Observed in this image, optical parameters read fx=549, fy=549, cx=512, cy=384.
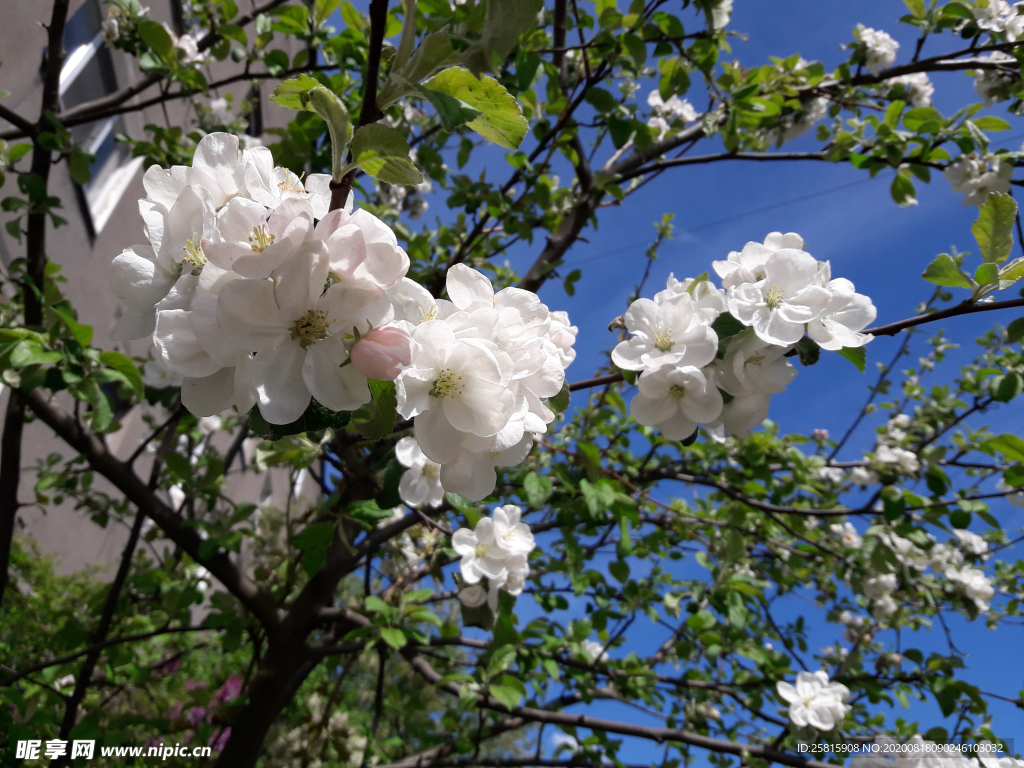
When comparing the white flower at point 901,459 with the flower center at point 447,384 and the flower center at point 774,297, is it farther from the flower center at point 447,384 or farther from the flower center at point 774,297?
the flower center at point 447,384

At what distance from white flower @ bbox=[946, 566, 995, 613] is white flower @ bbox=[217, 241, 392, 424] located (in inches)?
135

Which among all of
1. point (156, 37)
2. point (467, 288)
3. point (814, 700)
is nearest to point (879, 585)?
point (814, 700)

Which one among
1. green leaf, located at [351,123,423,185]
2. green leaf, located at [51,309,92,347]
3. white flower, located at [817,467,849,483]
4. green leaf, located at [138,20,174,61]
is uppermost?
green leaf, located at [138,20,174,61]

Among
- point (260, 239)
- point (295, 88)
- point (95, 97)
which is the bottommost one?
point (260, 239)

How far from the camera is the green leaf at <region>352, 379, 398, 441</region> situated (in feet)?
2.31

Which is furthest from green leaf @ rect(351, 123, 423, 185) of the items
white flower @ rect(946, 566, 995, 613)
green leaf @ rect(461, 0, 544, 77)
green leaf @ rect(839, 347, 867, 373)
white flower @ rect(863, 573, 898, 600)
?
white flower @ rect(946, 566, 995, 613)

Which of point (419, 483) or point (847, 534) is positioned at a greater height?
point (847, 534)

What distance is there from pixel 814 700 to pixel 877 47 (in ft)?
10.4

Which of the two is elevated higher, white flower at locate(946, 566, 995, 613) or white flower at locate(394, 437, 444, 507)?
white flower at locate(946, 566, 995, 613)

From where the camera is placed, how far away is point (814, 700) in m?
2.26

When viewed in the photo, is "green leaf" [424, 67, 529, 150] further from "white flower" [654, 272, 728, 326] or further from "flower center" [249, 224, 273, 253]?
"white flower" [654, 272, 728, 326]

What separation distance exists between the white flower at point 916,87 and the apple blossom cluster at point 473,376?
3.11 m

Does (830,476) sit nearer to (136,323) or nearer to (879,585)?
(879,585)

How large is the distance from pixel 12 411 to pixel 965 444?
4.29 meters
